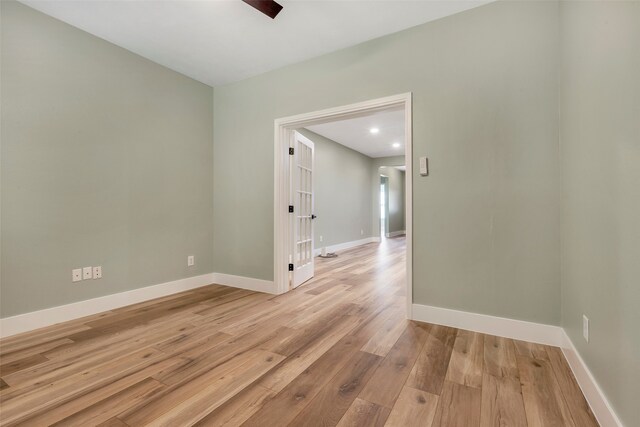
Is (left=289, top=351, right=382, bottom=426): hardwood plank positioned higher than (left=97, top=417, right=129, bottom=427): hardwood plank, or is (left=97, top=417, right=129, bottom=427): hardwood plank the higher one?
(left=97, top=417, right=129, bottom=427): hardwood plank

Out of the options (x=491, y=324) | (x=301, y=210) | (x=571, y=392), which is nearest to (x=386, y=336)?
(x=491, y=324)

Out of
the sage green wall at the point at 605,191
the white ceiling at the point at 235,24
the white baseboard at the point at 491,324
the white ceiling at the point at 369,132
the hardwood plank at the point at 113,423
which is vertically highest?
the white ceiling at the point at 369,132

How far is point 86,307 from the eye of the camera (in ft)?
8.63

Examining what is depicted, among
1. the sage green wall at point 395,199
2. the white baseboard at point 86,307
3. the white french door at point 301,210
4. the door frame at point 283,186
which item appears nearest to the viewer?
the white baseboard at point 86,307

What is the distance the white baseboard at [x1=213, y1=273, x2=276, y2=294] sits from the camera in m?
3.37

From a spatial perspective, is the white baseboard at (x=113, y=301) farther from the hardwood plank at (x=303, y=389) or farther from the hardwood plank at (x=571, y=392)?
the hardwood plank at (x=571, y=392)

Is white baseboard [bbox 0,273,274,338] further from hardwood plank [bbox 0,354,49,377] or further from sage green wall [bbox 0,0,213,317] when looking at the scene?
hardwood plank [bbox 0,354,49,377]

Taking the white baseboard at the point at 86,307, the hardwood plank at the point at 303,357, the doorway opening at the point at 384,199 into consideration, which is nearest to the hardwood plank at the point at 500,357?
the hardwood plank at the point at 303,357

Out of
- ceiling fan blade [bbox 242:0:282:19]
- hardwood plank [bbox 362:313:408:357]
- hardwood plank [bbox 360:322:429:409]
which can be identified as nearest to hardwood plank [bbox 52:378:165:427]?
hardwood plank [bbox 360:322:429:409]

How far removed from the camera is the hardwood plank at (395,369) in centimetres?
148

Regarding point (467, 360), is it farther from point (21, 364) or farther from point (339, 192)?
point (339, 192)

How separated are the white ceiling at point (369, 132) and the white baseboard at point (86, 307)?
11.2ft

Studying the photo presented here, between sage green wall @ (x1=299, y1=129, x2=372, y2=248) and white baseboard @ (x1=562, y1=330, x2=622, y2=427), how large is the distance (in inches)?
185

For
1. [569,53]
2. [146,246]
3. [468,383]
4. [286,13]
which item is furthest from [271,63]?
[468,383]
